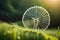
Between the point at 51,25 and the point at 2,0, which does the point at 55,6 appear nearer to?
the point at 51,25

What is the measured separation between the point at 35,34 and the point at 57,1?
0.61 meters

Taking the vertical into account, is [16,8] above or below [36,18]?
above

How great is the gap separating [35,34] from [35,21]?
0.20m

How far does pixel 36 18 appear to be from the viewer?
5648 mm

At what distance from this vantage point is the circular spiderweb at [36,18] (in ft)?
18.5

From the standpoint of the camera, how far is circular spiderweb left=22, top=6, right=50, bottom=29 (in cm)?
563

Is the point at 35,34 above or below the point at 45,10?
below

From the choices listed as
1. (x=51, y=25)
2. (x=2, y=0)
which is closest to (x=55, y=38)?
(x=51, y=25)

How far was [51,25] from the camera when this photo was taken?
5.74 metres

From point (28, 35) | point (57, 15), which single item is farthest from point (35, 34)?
A: point (57, 15)

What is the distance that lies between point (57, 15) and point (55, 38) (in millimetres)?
355

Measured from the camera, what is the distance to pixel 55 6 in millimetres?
5766

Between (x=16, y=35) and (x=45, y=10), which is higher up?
(x=45, y=10)

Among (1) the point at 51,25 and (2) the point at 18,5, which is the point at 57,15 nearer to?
(1) the point at 51,25
